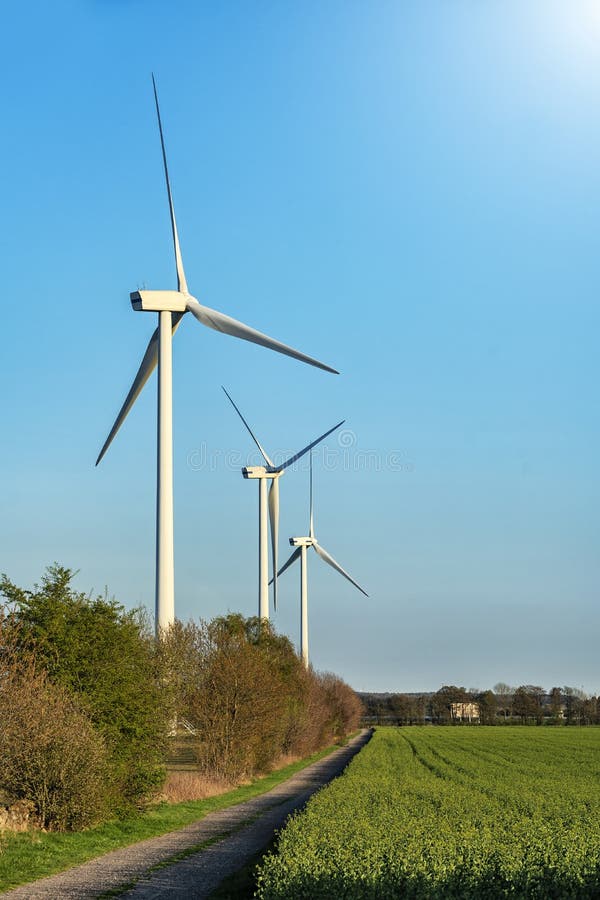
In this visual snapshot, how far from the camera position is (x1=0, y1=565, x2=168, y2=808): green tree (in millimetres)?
31344

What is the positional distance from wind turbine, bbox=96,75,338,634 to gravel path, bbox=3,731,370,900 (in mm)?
11668

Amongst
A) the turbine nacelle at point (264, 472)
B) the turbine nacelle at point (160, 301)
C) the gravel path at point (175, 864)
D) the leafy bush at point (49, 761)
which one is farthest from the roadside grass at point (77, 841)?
the turbine nacelle at point (264, 472)

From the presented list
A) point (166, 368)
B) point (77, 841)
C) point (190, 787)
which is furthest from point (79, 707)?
point (166, 368)

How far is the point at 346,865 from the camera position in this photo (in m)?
15.8

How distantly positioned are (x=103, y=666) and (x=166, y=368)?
18.9m

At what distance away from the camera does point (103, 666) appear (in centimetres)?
3231

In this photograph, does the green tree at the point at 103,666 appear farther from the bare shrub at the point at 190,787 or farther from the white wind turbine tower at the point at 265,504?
the white wind turbine tower at the point at 265,504

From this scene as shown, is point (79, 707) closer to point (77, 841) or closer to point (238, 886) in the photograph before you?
point (77, 841)

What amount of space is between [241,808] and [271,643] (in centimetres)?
3792

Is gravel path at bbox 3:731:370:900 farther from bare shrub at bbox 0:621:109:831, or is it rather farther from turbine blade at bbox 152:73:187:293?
turbine blade at bbox 152:73:187:293

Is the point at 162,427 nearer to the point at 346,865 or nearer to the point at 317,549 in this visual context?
the point at 346,865

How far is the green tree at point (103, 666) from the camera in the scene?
31344mm

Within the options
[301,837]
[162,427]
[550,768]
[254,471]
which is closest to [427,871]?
[301,837]

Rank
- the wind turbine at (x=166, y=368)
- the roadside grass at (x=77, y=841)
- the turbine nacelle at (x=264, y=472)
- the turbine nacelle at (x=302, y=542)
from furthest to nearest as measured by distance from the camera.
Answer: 1. the turbine nacelle at (x=302, y=542)
2. the turbine nacelle at (x=264, y=472)
3. the wind turbine at (x=166, y=368)
4. the roadside grass at (x=77, y=841)
